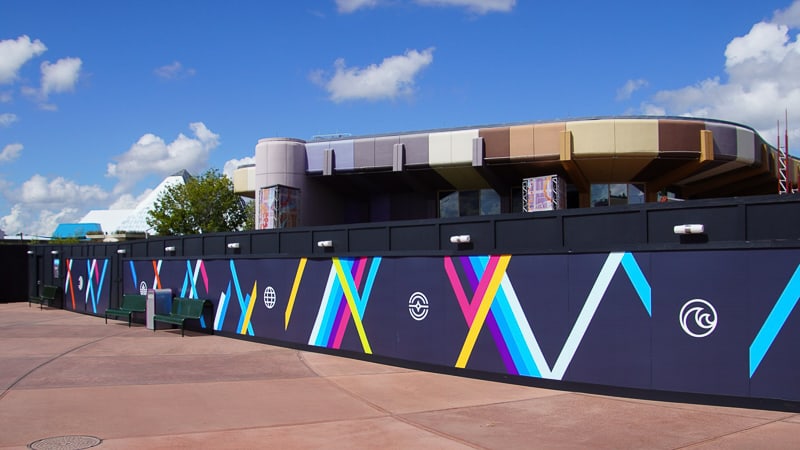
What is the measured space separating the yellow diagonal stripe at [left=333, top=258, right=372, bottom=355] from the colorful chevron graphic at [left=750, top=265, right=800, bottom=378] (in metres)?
7.21

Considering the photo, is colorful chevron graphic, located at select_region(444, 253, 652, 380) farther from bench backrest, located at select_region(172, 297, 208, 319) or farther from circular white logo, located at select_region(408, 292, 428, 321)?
bench backrest, located at select_region(172, 297, 208, 319)

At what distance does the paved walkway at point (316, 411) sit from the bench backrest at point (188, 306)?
14.4 feet

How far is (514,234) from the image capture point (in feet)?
37.8

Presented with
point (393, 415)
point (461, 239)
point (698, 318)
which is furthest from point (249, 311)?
point (698, 318)

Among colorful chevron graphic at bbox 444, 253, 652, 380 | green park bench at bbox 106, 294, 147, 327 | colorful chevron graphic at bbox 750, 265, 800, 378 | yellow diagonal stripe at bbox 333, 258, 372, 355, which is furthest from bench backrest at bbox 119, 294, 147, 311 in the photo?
colorful chevron graphic at bbox 750, 265, 800, 378

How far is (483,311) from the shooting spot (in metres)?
11.7

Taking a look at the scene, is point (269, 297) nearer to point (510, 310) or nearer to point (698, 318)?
point (510, 310)

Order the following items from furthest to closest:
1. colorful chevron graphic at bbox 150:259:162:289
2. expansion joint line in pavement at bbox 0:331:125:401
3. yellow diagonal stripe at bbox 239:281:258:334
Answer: colorful chevron graphic at bbox 150:259:162:289, yellow diagonal stripe at bbox 239:281:258:334, expansion joint line in pavement at bbox 0:331:125:401

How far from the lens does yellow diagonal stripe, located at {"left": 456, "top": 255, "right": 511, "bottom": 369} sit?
37.9 ft

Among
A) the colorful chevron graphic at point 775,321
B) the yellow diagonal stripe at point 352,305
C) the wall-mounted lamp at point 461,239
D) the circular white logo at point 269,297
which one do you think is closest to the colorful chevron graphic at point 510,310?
the wall-mounted lamp at point 461,239

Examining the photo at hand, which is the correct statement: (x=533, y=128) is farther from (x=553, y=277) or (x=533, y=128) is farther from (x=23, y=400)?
(x=23, y=400)

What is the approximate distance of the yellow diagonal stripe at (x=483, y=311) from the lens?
37.9 ft

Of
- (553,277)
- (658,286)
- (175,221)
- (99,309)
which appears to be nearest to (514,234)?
(553,277)

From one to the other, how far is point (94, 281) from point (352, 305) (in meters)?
15.1
